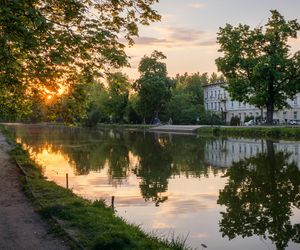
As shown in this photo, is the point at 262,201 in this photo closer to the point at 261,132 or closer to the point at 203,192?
the point at 203,192

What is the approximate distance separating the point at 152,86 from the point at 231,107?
28248 mm

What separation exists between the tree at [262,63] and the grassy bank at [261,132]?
413 centimetres

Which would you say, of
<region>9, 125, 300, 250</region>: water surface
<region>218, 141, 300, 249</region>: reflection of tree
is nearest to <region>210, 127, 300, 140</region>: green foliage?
<region>9, 125, 300, 250</region>: water surface

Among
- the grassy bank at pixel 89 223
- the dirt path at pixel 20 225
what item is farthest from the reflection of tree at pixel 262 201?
the dirt path at pixel 20 225

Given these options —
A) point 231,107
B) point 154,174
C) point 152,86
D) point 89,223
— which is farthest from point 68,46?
point 231,107

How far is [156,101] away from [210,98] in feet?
104

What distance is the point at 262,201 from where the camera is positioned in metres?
19.6

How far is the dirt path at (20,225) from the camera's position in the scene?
11.3m

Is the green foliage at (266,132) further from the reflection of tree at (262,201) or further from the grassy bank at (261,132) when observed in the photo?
the reflection of tree at (262,201)

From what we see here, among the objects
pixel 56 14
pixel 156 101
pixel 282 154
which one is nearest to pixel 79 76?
pixel 56 14

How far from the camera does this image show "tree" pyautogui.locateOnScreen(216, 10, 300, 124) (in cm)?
6581

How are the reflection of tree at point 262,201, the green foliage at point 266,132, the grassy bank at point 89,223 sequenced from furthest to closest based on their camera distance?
the green foliage at point 266,132 < the reflection of tree at point 262,201 < the grassy bank at point 89,223

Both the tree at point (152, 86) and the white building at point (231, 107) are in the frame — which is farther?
the tree at point (152, 86)

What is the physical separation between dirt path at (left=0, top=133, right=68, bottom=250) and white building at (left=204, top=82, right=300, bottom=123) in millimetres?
92467
